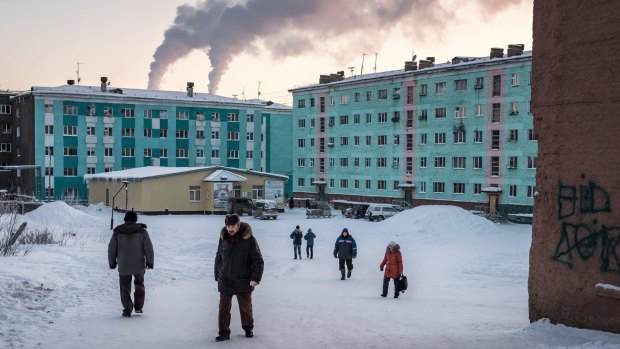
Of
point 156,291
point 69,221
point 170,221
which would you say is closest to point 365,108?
point 170,221

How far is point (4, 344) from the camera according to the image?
342 inches

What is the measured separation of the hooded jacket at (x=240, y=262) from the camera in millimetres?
9320

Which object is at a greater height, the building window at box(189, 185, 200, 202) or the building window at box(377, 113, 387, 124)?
the building window at box(377, 113, 387, 124)

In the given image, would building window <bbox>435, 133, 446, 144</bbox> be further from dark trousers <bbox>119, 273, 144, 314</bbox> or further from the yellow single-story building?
dark trousers <bbox>119, 273, 144, 314</bbox>

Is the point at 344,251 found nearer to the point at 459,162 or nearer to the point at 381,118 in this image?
the point at 459,162

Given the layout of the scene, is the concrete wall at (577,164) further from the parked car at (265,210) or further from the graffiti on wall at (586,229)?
the parked car at (265,210)

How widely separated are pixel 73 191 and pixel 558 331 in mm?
69066

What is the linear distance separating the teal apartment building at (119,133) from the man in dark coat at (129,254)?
59178 mm

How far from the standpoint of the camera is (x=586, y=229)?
30.3 feet

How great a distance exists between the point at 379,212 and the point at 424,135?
1177 centimetres

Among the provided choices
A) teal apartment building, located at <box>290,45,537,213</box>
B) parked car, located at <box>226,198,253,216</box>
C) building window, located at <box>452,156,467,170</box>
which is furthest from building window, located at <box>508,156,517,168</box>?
parked car, located at <box>226,198,253,216</box>

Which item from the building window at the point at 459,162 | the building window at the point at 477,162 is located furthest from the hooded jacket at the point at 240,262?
the building window at the point at 459,162

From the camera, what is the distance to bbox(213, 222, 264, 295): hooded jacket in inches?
367

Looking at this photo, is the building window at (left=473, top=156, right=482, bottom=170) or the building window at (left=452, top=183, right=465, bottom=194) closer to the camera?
the building window at (left=473, top=156, right=482, bottom=170)
